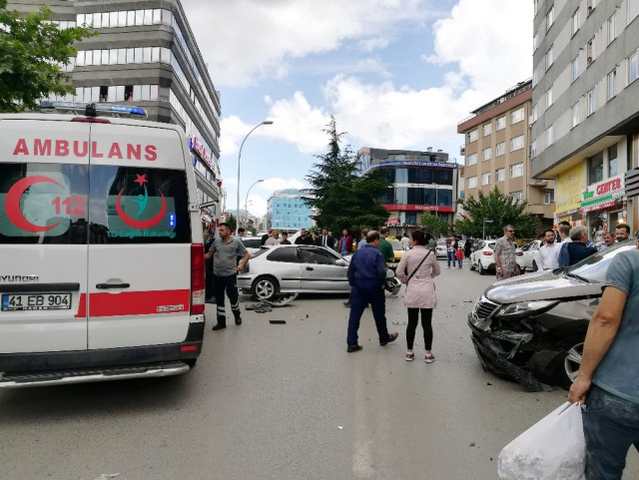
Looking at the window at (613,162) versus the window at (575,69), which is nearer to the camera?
the window at (613,162)

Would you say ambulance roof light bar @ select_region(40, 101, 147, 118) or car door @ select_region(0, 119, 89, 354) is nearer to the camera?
car door @ select_region(0, 119, 89, 354)

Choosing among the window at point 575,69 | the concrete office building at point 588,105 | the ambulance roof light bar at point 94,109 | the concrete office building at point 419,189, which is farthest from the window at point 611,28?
the concrete office building at point 419,189

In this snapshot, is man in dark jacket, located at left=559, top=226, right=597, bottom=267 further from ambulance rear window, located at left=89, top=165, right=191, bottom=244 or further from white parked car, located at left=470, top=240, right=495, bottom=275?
white parked car, located at left=470, top=240, right=495, bottom=275

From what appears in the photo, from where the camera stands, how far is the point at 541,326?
5.27m

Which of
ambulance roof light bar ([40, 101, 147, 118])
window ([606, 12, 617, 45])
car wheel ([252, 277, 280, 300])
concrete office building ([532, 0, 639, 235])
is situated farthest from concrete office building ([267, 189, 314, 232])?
ambulance roof light bar ([40, 101, 147, 118])

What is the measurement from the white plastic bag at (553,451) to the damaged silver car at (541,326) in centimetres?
302

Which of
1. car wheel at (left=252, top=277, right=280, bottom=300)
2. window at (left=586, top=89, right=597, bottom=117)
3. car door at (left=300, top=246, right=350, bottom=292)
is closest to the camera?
car wheel at (left=252, top=277, right=280, bottom=300)

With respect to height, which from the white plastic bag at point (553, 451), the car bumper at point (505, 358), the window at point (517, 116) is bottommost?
the car bumper at point (505, 358)

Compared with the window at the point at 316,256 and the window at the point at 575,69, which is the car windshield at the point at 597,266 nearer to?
the window at the point at 316,256

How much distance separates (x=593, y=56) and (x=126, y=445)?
95.8ft

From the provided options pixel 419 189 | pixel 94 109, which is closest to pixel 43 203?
pixel 94 109

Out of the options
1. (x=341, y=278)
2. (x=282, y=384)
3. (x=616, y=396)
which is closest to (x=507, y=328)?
(x=282, y=384)

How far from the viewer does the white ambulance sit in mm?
4410

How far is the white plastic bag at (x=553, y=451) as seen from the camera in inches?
90.2
